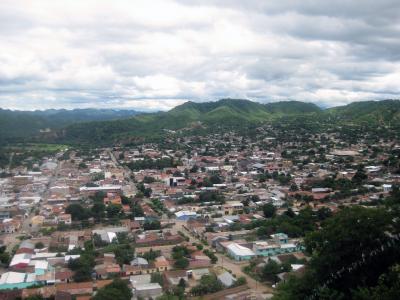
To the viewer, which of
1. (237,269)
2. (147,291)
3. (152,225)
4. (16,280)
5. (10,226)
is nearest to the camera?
(147,291)

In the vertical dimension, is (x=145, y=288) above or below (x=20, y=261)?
above

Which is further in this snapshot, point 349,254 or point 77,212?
point 77,212

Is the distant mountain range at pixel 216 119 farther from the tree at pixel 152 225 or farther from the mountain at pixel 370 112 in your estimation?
the tree at pixel 152 225

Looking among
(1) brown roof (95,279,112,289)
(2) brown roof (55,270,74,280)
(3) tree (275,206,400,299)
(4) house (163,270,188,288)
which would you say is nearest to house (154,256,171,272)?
(4) house (163,270,188,288)

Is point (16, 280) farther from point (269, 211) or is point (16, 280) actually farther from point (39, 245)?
point (269, 211)

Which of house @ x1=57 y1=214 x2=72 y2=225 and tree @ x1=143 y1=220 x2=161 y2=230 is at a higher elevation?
tree @ x1=143 y1=220 x2=161 y2=230

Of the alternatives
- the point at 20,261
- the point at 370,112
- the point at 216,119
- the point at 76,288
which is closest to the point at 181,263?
the point at 76,288

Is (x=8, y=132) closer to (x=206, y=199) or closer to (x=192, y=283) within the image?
(x=206, y=199)

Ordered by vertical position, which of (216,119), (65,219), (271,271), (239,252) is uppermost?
(216,119)

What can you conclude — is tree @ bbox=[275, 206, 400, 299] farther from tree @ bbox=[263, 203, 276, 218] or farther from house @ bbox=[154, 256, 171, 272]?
tree @ bbox=[263, 203, 276, 218]
